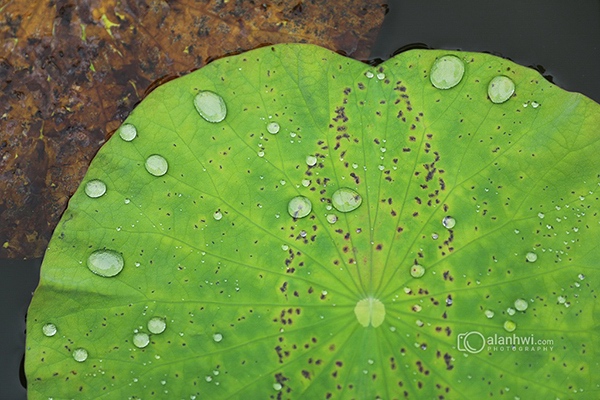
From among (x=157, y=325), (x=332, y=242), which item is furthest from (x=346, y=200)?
(x=157, y=325)

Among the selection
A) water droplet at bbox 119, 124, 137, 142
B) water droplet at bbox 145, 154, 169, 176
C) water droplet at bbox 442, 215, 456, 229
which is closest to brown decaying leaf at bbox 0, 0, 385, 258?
water droplet at bbox 119, 124, 137, 142

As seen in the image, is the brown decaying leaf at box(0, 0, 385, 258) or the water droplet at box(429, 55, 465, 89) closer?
the water droplet at box(429, 55, 465, 89)

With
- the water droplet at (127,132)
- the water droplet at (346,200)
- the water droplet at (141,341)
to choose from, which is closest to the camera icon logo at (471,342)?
the water droplet at (346,200)

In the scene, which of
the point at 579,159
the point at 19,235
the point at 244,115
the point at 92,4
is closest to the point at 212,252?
the point at 244,115

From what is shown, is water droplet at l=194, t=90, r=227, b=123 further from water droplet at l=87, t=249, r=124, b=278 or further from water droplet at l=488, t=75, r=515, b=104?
water droplet at l=488, t=75, r=515, b=104

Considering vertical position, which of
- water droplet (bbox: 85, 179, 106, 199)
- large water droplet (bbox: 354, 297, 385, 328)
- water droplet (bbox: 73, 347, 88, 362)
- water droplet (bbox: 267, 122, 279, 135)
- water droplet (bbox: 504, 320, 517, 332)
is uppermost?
water droplet (bbox: 504, 320, 517, 332)

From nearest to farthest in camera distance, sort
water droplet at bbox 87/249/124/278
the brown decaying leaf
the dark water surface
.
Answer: water droplet at bbox 87/249/124/278
the brown decaying leaf
the dark water surface

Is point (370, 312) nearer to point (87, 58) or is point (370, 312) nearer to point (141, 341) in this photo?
point (141, 341)
